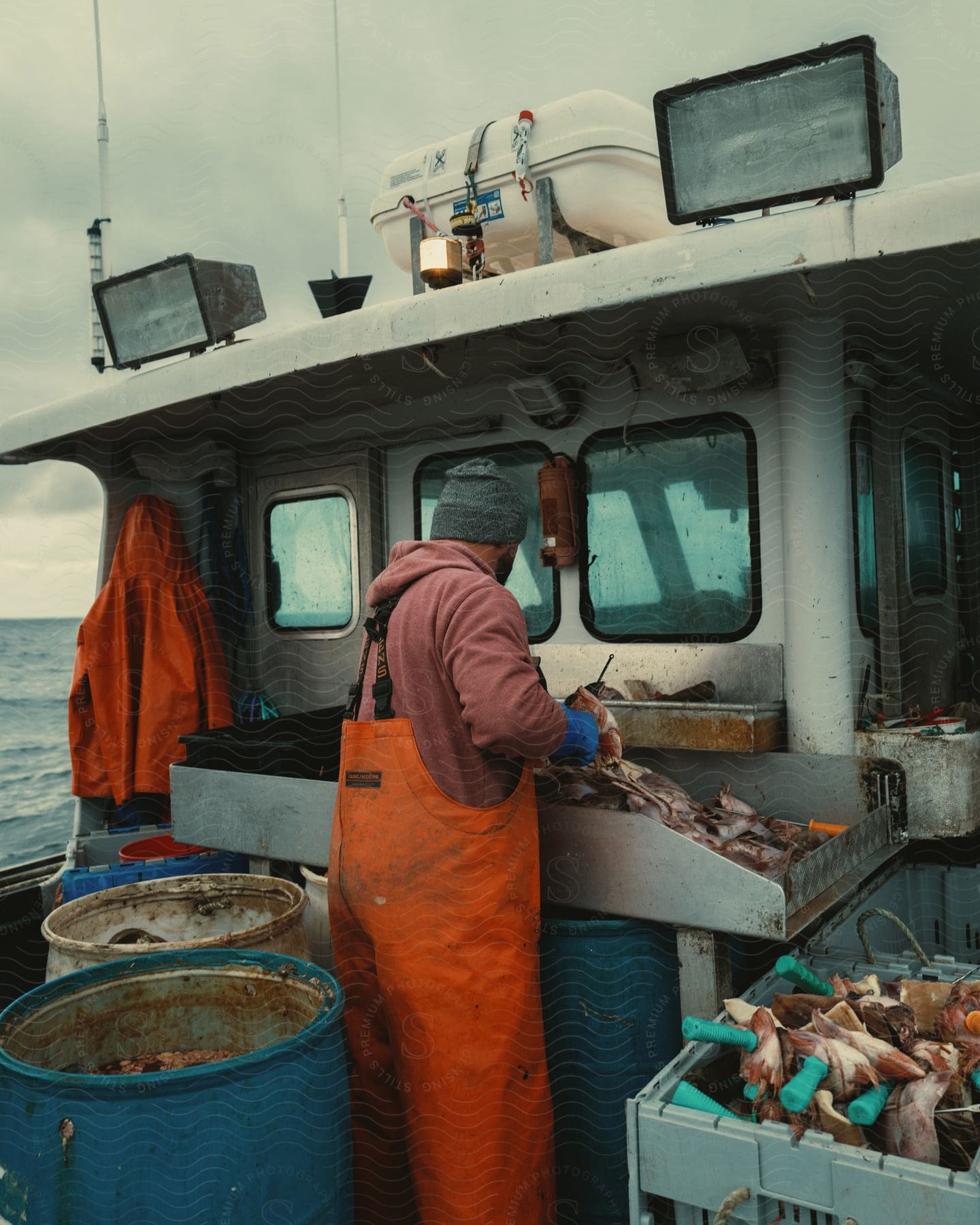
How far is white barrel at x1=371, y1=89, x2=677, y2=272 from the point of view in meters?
3.35

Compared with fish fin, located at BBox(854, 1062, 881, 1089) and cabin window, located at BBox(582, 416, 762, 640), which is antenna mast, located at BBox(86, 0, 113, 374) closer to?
cabin window, located at BBox(582, 416, 762, 640)

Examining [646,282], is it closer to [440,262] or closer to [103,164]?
[440,262]

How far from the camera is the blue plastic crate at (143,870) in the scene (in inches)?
132

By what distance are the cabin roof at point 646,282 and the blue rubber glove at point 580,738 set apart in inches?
45.3

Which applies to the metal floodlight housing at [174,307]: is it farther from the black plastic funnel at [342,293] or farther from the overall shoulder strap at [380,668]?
the overall shoulder strap at [380,668]

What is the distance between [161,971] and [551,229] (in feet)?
8.56

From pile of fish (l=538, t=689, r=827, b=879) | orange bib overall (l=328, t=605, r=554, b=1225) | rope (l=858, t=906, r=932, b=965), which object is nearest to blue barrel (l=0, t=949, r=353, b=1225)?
orange bib overall (l=328, t=605, r=554, b=1225)

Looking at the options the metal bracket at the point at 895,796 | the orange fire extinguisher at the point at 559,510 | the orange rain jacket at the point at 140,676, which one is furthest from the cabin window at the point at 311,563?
the metal bracket at the point at 895,796

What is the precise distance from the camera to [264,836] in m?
3.28

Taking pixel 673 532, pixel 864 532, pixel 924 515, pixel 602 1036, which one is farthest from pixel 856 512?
pixel 602 1036

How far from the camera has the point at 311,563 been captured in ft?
15.9

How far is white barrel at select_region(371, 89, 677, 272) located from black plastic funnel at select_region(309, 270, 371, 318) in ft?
1.30

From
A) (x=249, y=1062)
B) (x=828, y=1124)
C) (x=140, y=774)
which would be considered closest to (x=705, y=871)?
(x=828, y=1124)

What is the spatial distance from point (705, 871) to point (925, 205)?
1660 millimetres
